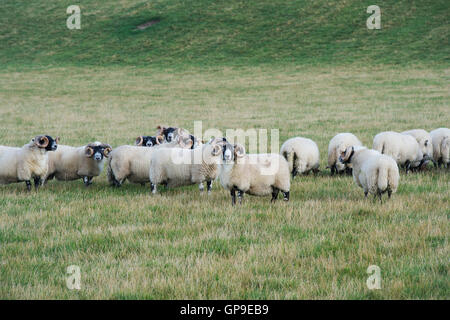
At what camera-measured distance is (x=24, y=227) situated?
7.26m

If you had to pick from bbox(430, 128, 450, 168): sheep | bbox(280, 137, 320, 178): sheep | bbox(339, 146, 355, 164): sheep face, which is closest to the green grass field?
bbox(280, 137, 320, 178): sheep

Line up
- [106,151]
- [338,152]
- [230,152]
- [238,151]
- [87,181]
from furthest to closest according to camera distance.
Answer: [338,152] → [87,181] → [106,151] → [238,151] → [230,152]

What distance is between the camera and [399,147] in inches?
436

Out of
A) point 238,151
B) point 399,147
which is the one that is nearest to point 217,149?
point 238,151

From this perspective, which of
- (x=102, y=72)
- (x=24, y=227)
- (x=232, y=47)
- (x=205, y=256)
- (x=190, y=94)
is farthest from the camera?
(x=232, y=47)

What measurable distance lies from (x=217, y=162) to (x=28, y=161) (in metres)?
3.89

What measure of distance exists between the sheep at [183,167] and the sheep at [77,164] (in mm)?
1470

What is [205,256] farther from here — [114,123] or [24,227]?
[114,123]

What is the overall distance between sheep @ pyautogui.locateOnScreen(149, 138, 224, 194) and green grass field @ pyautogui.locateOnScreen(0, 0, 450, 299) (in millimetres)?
341

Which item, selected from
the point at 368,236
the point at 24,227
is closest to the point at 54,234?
the point at 24,227

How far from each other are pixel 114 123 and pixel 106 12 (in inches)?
1832

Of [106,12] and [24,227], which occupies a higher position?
[106,12]

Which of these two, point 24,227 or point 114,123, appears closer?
point 24,227

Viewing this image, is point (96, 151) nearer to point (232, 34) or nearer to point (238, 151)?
point (238, 151)
